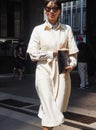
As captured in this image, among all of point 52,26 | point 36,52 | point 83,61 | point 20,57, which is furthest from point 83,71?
point 36,52

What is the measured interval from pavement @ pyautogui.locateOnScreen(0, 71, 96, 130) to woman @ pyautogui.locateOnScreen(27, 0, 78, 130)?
1755 millimetres

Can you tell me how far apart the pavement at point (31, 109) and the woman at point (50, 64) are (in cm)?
175

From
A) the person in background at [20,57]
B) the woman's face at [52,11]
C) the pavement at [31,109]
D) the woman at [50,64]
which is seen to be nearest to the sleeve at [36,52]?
the woman at [50,64]

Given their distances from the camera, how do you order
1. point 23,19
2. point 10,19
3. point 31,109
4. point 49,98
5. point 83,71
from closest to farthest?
1. point 49,98
2. point 31,109
3. point 83,71
4. point 10,19
5. point 23,19

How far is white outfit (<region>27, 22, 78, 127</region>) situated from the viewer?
4.69 metres

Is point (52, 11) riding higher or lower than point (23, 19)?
lower

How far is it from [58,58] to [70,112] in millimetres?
3463

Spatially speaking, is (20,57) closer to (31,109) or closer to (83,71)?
(83,71)

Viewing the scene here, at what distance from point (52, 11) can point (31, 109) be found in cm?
394

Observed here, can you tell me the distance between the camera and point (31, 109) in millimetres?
8250

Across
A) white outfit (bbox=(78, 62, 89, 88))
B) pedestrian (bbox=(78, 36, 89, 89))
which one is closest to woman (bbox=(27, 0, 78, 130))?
pedestrian (bbox=(78, 36, 89, 89))

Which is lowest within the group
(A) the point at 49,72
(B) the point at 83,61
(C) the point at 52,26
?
(B) the point at 83,61

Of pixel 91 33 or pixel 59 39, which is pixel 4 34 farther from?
pixel 59 39

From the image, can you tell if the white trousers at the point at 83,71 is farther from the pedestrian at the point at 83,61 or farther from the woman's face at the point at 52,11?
the woman's face at the point at 52,11
